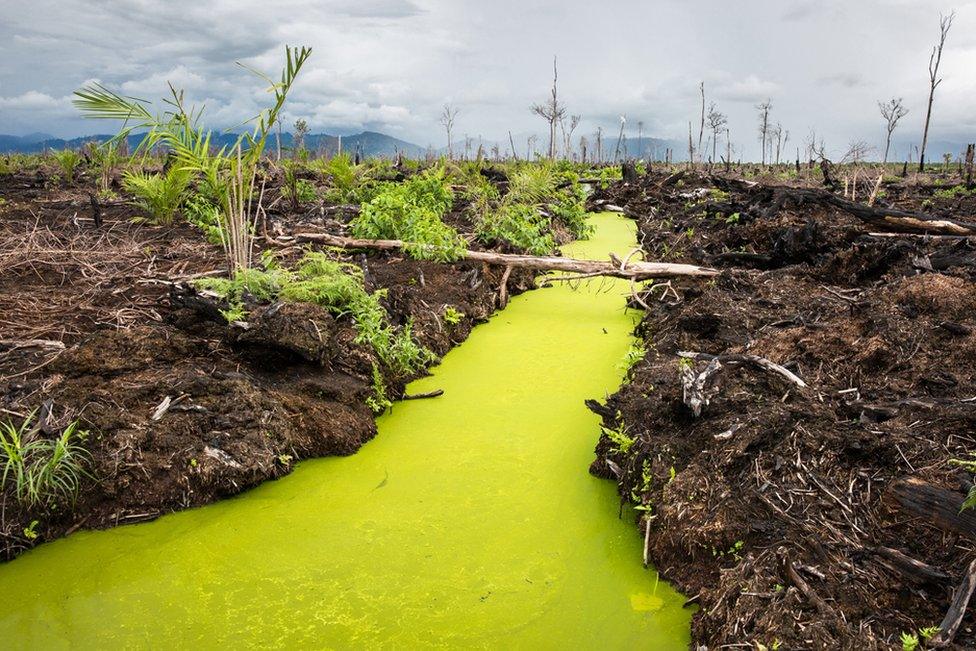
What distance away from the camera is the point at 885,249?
5.35 m

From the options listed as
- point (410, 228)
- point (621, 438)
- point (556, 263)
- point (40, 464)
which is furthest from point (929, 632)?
point (410, 228)

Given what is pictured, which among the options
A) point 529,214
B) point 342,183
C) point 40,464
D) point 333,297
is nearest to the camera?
point 40,464

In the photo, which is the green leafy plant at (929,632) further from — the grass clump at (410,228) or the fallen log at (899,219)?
the fallen log at (899,219)

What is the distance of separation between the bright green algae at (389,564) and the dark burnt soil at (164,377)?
145mm

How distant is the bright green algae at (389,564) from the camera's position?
2.25 metres

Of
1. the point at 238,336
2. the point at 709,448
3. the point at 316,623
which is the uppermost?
the point at 238,336

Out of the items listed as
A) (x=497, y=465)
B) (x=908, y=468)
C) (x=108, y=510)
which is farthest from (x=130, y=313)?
(x=908, y=468)

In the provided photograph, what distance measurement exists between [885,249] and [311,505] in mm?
4964

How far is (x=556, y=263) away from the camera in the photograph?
6312 mm

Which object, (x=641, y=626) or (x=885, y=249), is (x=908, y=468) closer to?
A: (x=641, y=626)

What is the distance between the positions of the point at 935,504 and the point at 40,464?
340 cm

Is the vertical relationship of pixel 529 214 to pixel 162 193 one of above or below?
below

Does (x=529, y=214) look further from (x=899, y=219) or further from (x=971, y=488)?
(x=971, y=488)

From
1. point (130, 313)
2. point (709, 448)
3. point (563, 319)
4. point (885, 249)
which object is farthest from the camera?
point (563, 319)
